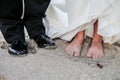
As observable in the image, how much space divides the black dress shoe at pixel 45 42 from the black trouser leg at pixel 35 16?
31 mm

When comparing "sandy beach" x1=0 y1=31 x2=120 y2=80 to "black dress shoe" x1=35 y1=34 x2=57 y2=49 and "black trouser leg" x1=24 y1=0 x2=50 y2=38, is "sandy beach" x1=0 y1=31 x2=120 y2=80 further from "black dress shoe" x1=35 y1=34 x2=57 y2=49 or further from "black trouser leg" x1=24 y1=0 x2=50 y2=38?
"black trouser leg" x1=24 y1=0 x2=50 y2=38

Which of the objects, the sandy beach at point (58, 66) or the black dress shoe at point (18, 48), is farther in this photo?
the black dress shoe at point (18, 48)

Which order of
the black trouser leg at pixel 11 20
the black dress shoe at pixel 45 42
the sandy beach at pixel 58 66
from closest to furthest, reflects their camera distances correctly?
the sandy beach at pixel 58 66, the black trouser leg at pixel 11 20, the black dress shoe at pixel 45 42

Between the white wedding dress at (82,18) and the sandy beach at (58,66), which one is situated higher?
the white wedding dress at (82,18)

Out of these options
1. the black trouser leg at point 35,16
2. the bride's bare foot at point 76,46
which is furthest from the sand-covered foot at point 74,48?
the black trouser leg at point 35,16

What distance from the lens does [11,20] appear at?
1.75 metres

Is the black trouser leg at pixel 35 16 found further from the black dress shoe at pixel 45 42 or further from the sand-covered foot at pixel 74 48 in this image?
the sand-covered foot at pixel 74 48

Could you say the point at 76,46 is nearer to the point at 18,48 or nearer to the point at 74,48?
the point at 74,48

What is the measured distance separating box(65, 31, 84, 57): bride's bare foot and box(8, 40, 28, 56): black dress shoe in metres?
0.26

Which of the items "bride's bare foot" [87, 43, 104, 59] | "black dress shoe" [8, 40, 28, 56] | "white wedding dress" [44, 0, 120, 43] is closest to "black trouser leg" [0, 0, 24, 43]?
"black dress shoe" [8, 40, 28, 56]

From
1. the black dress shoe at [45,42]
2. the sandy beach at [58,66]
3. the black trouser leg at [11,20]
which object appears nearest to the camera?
the sandy beach at [58,66]

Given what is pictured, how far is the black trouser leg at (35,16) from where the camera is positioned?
1.76 m

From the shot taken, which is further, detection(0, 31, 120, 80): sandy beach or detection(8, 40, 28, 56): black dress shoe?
detection(8, 40, 28, 56): black dress shoe

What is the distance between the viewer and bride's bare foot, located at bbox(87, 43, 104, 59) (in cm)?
175
